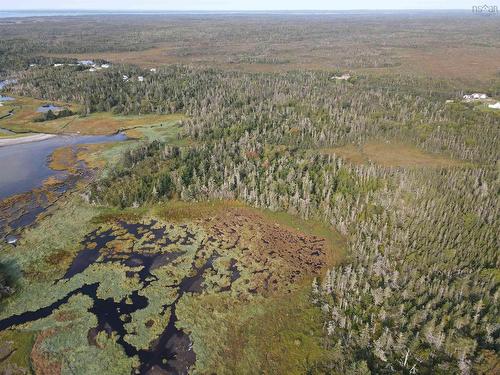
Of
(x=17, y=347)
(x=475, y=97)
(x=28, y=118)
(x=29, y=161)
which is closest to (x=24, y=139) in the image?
(x=29, y=161)

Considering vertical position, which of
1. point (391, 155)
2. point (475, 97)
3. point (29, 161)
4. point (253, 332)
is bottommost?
point (253, 332)

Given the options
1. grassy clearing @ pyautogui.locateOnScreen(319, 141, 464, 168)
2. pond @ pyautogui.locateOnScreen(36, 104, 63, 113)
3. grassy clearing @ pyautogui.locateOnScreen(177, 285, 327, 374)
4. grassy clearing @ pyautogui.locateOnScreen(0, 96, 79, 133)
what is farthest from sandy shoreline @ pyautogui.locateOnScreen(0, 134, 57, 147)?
grassy clearing @ pyautogui.locateOnScreen(177, 285, 327, 374)

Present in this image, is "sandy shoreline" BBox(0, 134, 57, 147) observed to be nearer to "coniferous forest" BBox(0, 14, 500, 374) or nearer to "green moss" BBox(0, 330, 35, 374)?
"coniferous forest" BBox(0, 14, 500, 374)

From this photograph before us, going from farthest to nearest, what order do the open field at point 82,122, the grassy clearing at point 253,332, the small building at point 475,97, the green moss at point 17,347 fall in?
1. the small building at point 475,97
2. the open field at point 82,122
3. the grassy clearing at point 253,332
4. the green moss at point 17,347

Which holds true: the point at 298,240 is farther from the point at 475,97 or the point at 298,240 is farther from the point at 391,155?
the point at 475,97

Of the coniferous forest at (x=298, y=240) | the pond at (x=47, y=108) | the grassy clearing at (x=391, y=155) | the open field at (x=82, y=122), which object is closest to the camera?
the coniferous forest at (x=298, y=240)

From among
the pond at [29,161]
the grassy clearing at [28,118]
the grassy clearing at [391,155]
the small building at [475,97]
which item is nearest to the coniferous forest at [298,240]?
the grassy clearing at [391,155]

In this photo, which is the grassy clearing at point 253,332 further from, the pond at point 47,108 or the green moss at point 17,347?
the pond at point 47,108
